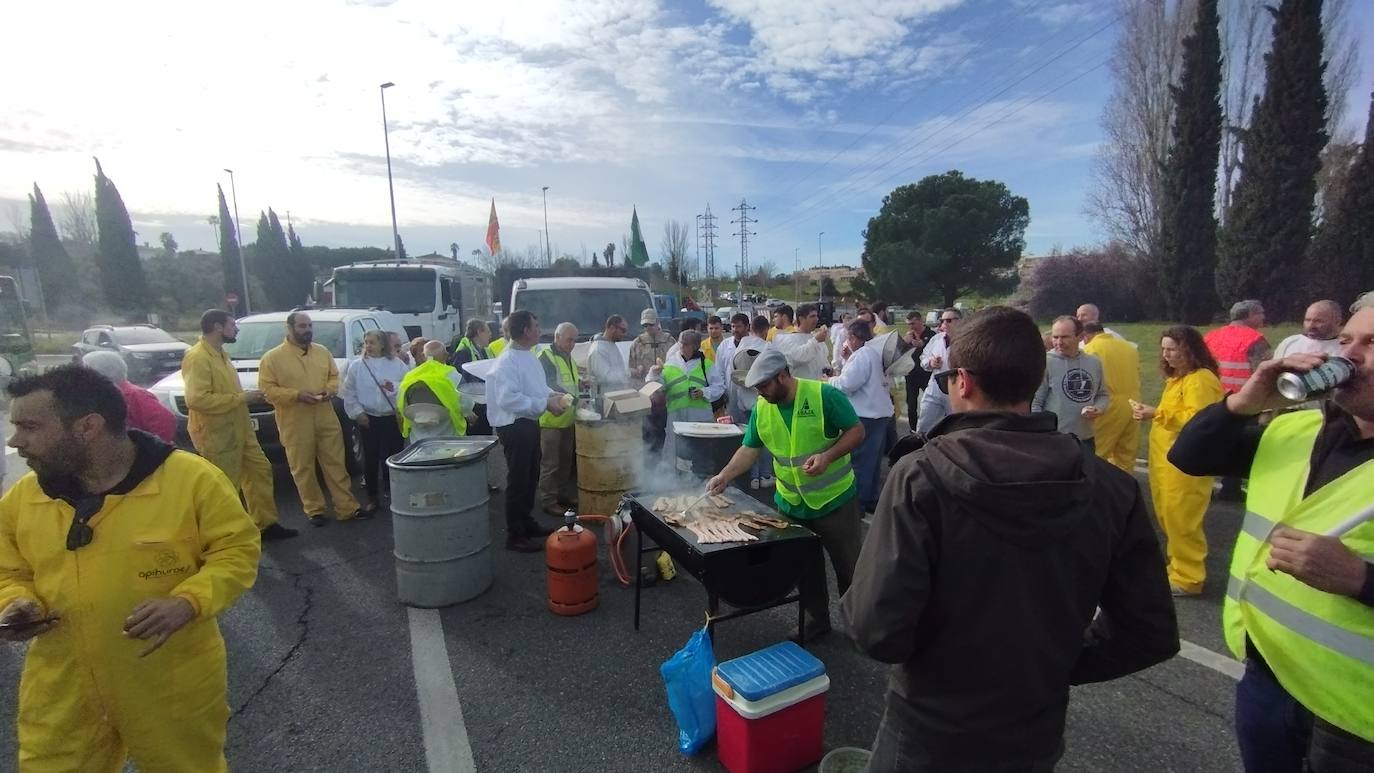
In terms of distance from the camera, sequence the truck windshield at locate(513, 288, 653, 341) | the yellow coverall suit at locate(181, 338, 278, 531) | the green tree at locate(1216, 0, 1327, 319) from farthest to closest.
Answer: the green tree at locate(1216, 0, 1327, 319) < the truck windshield at locate(513, 288, 653, 341) < the yellow coverall suit at locate(181, 338, 278, 531)

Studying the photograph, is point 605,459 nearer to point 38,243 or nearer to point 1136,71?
point 1136,71

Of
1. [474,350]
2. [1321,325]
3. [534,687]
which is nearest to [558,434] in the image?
[474,350]

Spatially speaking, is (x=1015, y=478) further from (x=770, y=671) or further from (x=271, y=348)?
(x=271, y=348)

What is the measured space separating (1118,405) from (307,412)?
7.32 m

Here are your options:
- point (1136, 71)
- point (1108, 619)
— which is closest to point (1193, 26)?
point (1136, 71)

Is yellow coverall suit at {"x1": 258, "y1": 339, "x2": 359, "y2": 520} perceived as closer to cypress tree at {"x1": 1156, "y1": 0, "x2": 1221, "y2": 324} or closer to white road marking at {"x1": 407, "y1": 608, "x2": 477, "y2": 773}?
white road marking at {"x1": 407, "y1": 608, "x2": 477, "y2": 773}

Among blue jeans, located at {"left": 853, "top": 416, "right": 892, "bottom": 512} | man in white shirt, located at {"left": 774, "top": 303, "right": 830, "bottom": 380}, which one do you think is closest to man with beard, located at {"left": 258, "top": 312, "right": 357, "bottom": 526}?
man in white shirt, located at {"left": 774, "top": 303, "right": 830, "bottom": 380}

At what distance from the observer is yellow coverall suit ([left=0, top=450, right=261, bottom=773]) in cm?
209

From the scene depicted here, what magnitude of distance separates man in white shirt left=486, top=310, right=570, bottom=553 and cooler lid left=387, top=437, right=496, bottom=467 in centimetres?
39

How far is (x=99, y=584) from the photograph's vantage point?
6.86ft

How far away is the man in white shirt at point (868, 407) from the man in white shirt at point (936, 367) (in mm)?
410

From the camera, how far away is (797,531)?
11.7ft

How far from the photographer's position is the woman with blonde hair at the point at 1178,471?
4.24 m

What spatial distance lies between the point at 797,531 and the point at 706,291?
2321 inches
